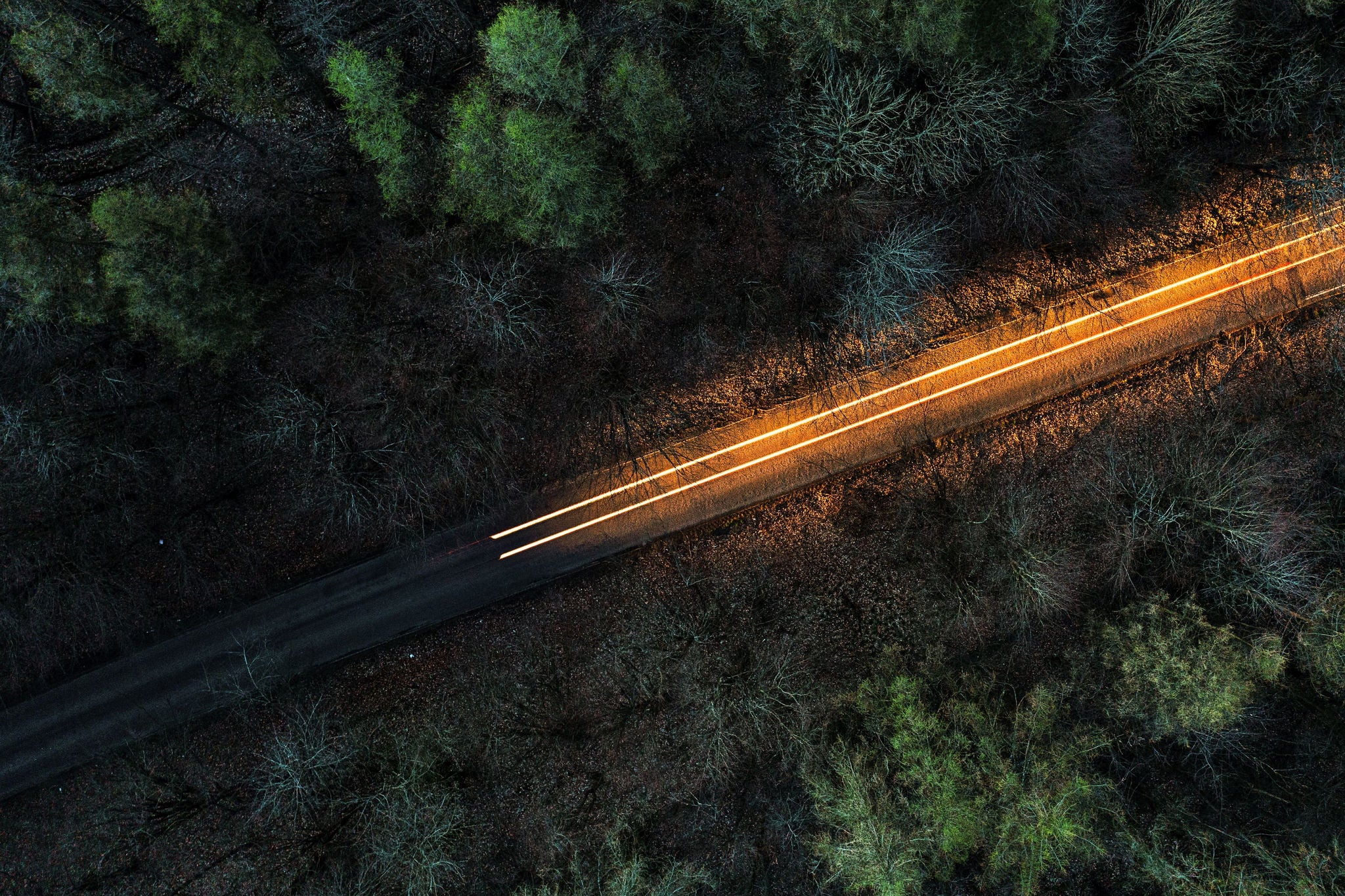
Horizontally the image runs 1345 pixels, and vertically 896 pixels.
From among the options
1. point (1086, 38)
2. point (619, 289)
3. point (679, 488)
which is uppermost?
point (1086, 38)

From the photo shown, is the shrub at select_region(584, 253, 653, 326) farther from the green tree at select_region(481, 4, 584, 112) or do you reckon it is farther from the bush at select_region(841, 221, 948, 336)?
the bush at select_region(841, 221, 948, 336)

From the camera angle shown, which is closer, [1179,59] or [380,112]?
[380,112]

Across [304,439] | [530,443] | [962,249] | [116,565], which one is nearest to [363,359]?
[304,439]

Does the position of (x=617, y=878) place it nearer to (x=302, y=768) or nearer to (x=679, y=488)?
(x=302, y=768)

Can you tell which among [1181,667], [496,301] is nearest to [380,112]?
[496,301]

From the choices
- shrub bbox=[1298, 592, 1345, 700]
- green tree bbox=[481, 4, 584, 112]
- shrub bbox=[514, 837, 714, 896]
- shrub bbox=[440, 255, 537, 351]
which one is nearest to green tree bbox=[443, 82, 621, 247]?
green tree bbox=[481, 4, 584, 112]

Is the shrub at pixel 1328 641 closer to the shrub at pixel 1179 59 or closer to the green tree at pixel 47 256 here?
the shrub at pixel 1179 59

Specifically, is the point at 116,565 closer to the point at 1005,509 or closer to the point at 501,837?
the point at 501,837
